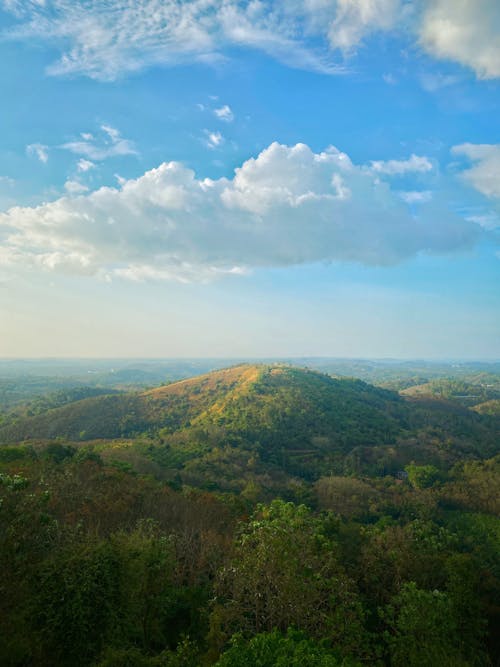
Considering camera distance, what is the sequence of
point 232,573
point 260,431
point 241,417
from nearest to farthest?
point 232,573 → point 260,431 → point 241,417

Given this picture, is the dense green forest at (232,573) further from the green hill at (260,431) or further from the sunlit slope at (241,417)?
the sunlit slope at (241,417)

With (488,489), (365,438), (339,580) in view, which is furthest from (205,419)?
(339,580)

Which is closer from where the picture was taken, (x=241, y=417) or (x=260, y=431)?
(x=260, y=431)

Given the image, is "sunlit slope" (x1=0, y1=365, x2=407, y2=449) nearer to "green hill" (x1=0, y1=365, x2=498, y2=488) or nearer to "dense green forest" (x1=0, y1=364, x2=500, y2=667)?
"green hill" (x1=0, y1=365, x2=498, y2=488)

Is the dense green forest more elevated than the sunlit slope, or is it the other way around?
the dense green forest

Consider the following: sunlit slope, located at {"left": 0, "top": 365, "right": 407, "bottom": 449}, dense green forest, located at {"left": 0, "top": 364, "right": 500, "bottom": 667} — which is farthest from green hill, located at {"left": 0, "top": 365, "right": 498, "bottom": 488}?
dense green forest, located at {"left": 0, "top": 364, "right": 500, "bottom": 667}

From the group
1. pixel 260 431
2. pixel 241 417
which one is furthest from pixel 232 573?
pixel 241 417

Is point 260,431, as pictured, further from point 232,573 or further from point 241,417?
point 232,573

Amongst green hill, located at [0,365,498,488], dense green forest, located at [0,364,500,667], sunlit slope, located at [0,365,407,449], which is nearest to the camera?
dense green forest, located at [0,364,500,667]
